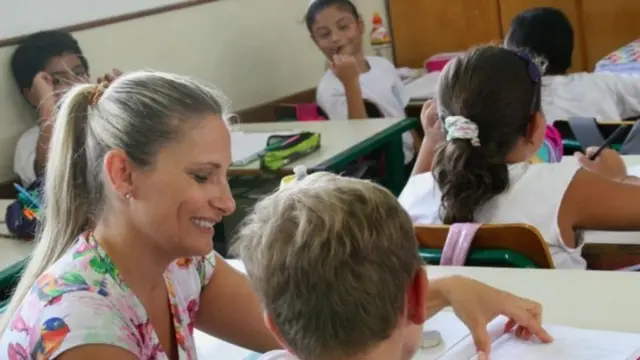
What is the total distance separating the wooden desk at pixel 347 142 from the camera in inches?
113

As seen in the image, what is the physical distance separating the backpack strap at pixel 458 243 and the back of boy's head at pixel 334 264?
72 cm

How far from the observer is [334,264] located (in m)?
0.97

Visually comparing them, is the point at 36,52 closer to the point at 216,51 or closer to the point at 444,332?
the point at 216,51

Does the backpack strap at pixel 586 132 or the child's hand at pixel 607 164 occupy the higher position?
the child's hand at pixel 607 164

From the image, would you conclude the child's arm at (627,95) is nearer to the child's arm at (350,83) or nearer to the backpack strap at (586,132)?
the backpack strap at (586,132)

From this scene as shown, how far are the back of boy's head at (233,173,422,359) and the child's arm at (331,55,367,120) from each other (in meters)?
2.69

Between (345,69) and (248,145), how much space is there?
2.43 ft

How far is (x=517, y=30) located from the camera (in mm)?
3363

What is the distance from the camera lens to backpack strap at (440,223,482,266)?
1.73 m

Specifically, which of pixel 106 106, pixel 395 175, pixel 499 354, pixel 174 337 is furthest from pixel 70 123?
pixel 395 175

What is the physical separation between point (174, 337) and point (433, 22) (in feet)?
12.3

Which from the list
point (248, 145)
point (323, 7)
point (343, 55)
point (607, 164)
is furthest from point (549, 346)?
point (323, 7)

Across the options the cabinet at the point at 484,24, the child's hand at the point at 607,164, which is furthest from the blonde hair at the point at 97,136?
the cabinet at the point at 484,24

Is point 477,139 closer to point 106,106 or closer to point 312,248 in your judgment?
point 106,106
